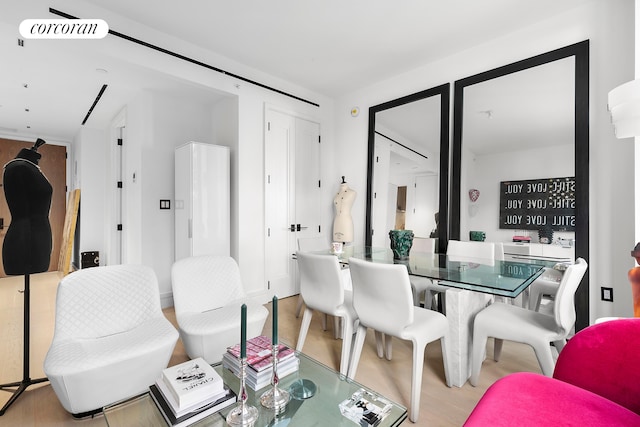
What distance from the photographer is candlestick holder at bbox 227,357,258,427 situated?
1026 mm

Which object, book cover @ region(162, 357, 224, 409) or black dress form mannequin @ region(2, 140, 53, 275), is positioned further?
black dress form mannequin @ region(2, 140, 53, 275)

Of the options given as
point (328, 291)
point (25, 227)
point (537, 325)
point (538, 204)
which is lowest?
point (537, 325)

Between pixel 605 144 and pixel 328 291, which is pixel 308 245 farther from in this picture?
pixel 605 144

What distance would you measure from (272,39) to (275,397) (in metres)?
3.09

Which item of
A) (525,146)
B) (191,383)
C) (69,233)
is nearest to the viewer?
(191,383)

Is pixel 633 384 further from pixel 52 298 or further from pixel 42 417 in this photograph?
pixel 52 298

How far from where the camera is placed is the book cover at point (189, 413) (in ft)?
3.36

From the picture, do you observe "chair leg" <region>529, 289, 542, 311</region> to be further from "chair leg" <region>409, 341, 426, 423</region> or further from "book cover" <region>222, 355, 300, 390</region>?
"book cover" <region>222, 355, 300, 390</region>

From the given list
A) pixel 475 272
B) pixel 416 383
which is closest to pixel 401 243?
pixel 475 272

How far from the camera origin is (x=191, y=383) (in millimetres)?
1122

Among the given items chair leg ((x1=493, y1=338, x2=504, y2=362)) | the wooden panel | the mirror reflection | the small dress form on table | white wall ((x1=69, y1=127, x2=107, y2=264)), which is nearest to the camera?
chair leg ((x1=493, y1=338, x2=504, y2=362))
